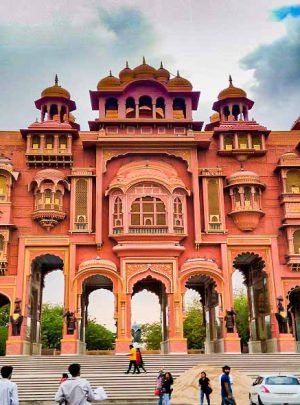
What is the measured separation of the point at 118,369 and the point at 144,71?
57.0 feet

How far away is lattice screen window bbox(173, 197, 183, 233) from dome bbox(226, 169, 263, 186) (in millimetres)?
2933

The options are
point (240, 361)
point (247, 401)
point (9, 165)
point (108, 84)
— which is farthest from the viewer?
point (108, 84)

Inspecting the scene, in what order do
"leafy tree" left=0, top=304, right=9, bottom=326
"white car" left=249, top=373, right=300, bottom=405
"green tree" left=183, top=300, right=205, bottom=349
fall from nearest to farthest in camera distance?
"white car" left=249, top=373, right=300, bottom=405 < "green tree" left=183, top=300, right=205, bottom=349 < "leafy tree" left=0, top=304, right=9, bottom=326

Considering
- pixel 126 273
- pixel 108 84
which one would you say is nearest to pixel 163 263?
pixel 126 273

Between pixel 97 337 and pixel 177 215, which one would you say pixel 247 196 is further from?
pixel 97 337

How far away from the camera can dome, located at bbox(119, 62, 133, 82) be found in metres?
30.9

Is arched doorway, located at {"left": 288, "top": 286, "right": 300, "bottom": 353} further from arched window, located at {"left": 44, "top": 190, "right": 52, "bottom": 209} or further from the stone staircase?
arched window, located at {"left": 44, "top": 190, "right": 52, "bottom": 209}

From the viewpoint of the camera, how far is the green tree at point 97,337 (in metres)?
57.0

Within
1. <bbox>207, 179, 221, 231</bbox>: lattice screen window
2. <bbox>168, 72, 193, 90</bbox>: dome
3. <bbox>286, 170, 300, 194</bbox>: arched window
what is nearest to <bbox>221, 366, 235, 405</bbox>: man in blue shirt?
<bbox>207, 179, 221, 231</bbox>: lattice screen window

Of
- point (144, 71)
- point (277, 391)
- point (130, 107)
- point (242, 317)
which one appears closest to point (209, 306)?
point (130, 107)

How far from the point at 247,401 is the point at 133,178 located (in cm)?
1417

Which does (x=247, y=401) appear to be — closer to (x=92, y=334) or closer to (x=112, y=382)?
(x=112, y=382)

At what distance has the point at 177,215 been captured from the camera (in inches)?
1026

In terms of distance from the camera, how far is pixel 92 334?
57375 millimetres
